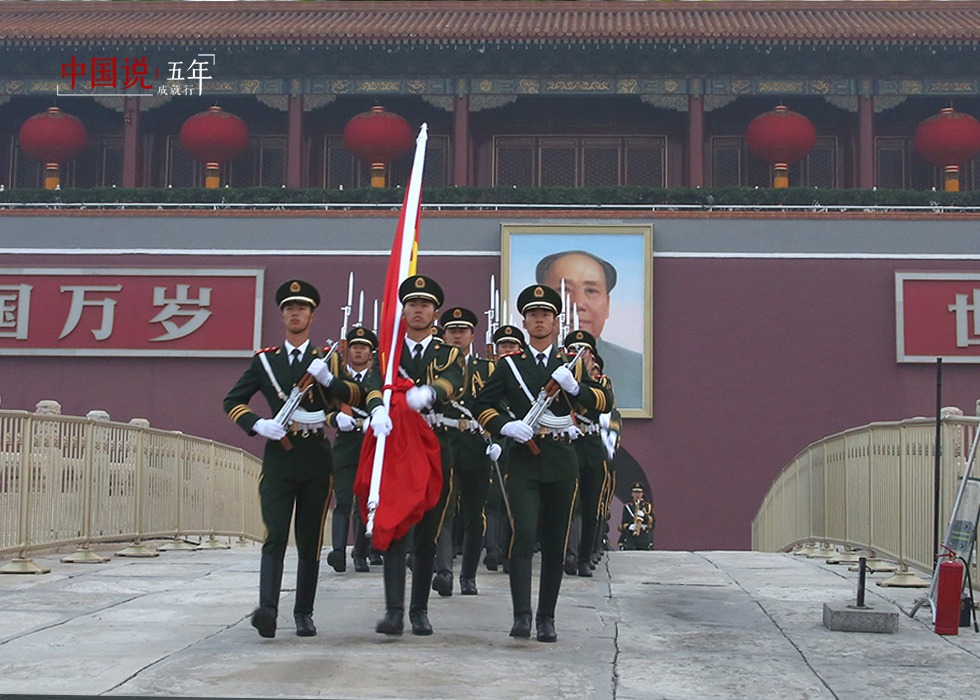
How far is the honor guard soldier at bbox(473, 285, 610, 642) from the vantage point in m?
6.48

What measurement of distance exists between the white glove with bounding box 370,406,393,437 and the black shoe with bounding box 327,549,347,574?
11.7 ft

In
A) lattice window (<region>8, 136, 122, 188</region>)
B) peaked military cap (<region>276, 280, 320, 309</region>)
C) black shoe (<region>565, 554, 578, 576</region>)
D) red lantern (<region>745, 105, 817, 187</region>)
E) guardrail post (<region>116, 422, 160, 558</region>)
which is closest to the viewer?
peaked military cap (<region>276, 280, 320, 309</region>)

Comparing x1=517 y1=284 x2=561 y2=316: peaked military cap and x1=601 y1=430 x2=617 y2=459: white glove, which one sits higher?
x1=517 y1=284 x2=561 y2=316: peaked military cap

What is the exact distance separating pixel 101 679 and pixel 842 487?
346 inches

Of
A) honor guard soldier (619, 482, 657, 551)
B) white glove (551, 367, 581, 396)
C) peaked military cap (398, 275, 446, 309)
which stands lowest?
honor guard soldier (619, 482, 657, 551)

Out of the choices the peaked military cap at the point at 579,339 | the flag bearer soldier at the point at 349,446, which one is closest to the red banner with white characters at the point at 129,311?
the flag bearer soldier at the point at 349,446

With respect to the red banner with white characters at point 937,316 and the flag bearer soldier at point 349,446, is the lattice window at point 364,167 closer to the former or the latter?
the red banner with white characters at point 937,316

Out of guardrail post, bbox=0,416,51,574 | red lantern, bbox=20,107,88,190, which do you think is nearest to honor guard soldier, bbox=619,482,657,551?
guardrail post, bbox=0,416,51,574

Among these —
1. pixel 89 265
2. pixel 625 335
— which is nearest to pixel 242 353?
pixel 89 265

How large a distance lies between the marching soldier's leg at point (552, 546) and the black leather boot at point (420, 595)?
55cm

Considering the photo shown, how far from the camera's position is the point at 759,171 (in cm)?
2489

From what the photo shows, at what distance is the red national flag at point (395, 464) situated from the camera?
627 centimetres

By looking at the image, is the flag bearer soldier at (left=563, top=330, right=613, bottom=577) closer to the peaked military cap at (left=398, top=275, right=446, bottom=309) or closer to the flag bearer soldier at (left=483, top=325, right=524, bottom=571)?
the flag bearer soldier at (left=483, top=325, right=524, bottom=571)

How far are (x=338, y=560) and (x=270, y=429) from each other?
3525mm
